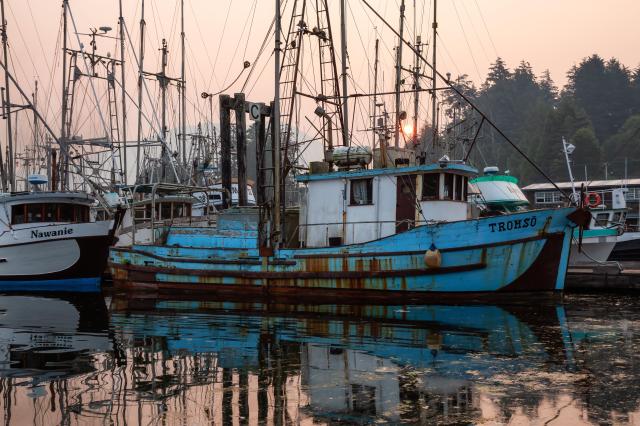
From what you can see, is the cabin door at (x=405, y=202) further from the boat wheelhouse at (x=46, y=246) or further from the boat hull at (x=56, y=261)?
the boat hull at (x=56, y=261)

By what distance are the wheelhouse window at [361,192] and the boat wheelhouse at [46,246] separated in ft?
34.9

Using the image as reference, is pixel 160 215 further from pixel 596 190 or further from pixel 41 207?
pixel 596 190

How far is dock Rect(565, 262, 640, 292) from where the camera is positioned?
20.8 metres

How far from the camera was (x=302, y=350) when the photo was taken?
10.7 m

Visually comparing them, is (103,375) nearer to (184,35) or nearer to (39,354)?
(39,354)

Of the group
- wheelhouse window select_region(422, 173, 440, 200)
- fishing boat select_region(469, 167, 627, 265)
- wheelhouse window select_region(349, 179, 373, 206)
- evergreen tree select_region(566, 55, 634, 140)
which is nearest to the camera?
wheelhouse window select_region(422, 173, 440, 200)

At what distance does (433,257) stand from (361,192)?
329cm

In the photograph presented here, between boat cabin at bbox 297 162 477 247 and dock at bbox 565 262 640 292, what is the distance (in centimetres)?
521

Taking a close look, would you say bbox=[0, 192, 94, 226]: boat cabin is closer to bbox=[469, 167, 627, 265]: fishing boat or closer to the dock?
bbox=[469, 167, 627, 265]: fishing boat

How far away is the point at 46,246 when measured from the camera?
82.0 feet

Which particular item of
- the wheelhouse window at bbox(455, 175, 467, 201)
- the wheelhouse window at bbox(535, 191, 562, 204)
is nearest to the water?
the wheelhouse window at bbox(455, 175, 467, 201)

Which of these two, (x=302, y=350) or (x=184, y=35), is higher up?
(x=184, y=35)

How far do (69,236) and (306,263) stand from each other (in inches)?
434

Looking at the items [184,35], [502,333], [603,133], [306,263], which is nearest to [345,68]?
[306,263]
